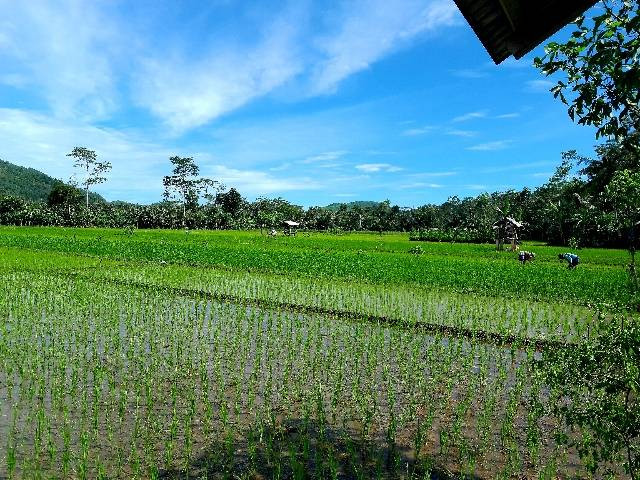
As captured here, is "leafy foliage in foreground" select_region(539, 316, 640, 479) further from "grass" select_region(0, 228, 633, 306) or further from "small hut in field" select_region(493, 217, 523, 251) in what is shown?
"small hut in field" select_region(493, 217, 523, 251)

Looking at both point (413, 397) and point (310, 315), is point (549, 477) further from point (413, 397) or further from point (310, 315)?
point (310, 315)

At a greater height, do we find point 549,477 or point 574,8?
point 574,8

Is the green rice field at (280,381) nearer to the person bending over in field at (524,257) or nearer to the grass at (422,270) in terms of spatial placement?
the grass at (422,270)

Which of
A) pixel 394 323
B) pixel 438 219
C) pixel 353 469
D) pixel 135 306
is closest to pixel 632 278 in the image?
pixel 353 469

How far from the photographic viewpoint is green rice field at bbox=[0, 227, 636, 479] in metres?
4.44

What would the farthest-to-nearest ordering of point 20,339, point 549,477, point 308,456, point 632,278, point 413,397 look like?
point 20,339
point 413,397
point 308,456
point 549,477
point 632,278

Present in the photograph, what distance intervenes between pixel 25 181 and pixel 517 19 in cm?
17508

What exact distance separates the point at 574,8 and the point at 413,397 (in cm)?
484

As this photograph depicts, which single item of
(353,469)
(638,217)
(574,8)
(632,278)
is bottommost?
(353,469)

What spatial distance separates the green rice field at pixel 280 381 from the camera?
4.44 meters

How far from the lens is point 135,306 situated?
1110 centimetres

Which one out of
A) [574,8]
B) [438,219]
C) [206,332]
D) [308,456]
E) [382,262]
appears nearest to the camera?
[574,8]

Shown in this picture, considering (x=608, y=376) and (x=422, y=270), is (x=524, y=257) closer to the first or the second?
(x=422, y=270)

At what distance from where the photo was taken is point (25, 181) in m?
148
